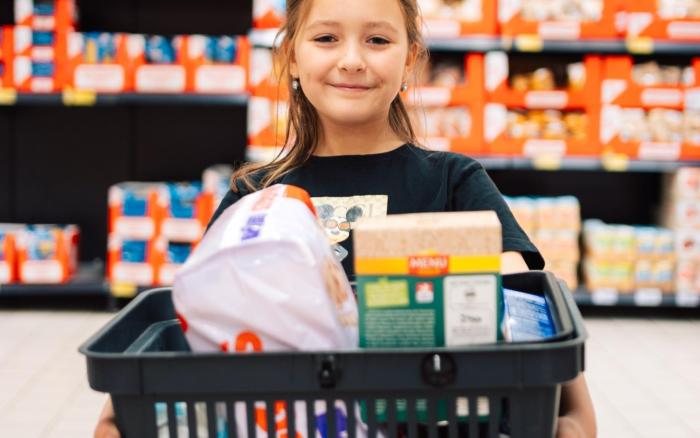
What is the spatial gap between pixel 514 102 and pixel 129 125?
1922 millimetres

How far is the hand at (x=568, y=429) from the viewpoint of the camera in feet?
2.62

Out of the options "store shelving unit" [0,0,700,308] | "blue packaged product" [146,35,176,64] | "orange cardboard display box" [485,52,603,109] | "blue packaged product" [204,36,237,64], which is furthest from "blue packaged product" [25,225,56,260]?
"orange cardboard display box" [485,52,603,109]

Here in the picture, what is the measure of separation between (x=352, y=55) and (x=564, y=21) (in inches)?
118

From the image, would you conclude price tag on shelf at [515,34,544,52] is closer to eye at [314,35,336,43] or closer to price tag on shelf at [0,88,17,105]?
price tag on shelf at [0,88,17,105]

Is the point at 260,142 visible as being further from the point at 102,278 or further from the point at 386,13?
the point at 386,13

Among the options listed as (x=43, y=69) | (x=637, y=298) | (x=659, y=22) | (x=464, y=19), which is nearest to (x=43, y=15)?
(x=43, y=69)

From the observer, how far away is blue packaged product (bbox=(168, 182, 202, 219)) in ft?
12.6

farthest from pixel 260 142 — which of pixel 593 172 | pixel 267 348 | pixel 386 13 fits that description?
pixel 267 348

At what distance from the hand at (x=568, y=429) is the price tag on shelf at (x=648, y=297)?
3.32m

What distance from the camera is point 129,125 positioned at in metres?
4.43

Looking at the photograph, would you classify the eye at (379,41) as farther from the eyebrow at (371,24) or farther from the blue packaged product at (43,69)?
the blue packaged product at (43,69)

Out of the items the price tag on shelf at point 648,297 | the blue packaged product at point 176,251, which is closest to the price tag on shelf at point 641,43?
the price tag on shelf at point 648,297

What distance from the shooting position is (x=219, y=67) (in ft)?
12.8

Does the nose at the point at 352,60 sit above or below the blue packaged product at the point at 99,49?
below
